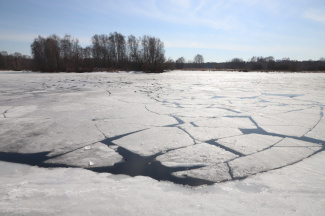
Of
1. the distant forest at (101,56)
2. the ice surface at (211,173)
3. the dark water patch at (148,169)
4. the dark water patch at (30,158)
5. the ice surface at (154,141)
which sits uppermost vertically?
the distant forest at (101,56)

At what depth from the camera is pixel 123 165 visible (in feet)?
6.56

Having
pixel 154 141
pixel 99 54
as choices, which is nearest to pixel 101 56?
pixel 99 54

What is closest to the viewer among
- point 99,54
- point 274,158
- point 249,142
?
point 274,158

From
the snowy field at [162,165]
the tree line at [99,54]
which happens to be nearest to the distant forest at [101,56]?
the tree line at [99,54]

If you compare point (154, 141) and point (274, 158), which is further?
point (154, 141)

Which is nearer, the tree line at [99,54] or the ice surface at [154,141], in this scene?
the ice surface at [154,141]

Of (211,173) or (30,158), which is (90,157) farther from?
(211,173)

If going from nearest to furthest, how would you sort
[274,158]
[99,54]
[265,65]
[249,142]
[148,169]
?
[148,169] < [274,158] < [249,142] < [99,54] < [265,65]

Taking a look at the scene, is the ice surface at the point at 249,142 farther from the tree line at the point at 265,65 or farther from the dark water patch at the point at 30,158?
the tree line at the point at 265,65

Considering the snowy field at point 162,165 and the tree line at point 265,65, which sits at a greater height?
the tree line at point 265,65

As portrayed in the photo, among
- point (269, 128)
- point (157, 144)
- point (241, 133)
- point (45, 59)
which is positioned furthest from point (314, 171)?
point (45, 59)

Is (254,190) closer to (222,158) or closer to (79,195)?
(222,158)

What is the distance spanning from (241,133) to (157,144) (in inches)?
50.9

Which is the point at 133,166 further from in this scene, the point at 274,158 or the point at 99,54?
the point at 99,54
